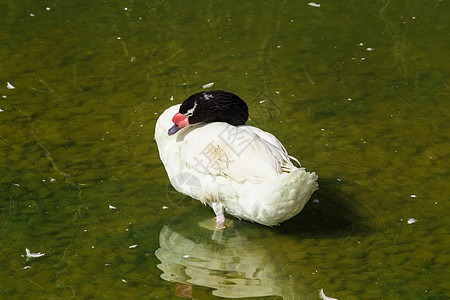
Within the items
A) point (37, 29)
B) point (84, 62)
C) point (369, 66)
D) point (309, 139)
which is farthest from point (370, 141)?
point (37, 29)

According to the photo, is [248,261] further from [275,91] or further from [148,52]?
[148,52]

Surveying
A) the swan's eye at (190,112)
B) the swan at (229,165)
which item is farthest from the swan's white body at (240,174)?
the swan's eye at (190,112)

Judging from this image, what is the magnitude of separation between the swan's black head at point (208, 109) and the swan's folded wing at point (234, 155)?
8.5 inches

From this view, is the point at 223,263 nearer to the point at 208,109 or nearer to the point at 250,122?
the point at 208,109

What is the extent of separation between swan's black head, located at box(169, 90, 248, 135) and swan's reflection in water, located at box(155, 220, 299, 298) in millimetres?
710

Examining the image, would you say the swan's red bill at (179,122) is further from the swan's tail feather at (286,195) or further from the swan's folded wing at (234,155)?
the swan's tail feather at (286,195)

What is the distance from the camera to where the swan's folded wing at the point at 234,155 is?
4.36 m

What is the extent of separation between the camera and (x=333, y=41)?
7535 mm

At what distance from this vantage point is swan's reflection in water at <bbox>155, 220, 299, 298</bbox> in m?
A: 4.09

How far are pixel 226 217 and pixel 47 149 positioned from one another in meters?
1.71

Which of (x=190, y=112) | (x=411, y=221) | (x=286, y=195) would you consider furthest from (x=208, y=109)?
(x=411, y=221)

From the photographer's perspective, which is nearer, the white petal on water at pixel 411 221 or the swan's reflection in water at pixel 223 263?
the swan's reflection in water at pixel 223 263

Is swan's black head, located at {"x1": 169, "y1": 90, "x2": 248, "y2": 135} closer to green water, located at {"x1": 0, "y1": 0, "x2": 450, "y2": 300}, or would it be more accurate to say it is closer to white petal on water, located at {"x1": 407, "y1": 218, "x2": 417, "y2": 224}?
green water, located at {"x1": 0, "y1": 0, "x2": 450, "y2": 300}

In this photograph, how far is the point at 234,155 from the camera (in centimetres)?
443
